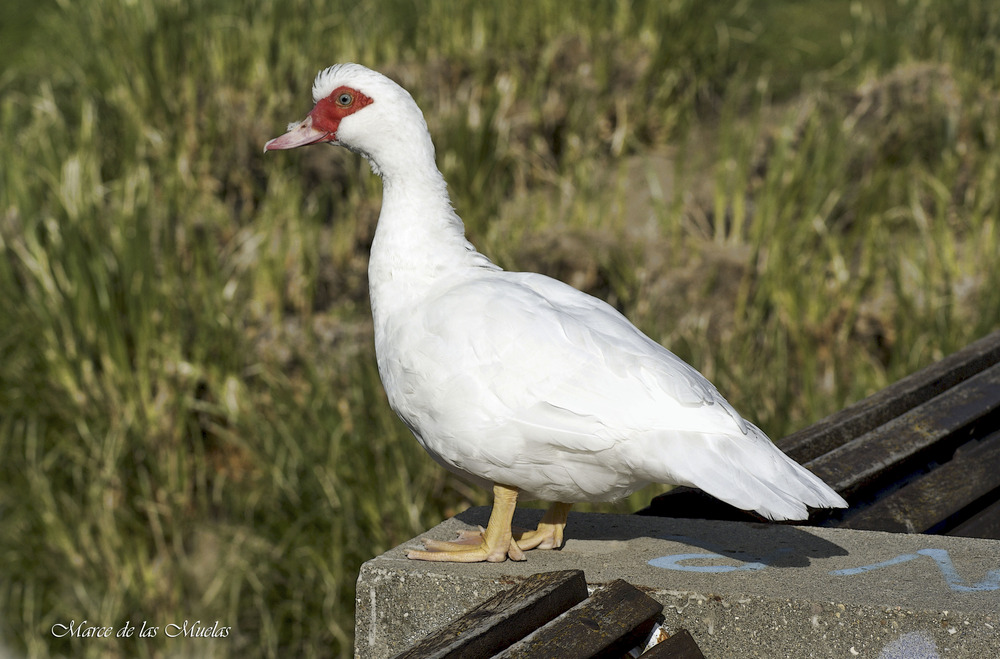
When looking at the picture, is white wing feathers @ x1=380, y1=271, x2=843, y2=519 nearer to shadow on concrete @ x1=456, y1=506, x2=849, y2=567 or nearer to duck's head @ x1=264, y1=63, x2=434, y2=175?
shadow on concrete @ x1=456, y1=506, x2=849, y2=567

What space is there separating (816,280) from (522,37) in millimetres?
3098

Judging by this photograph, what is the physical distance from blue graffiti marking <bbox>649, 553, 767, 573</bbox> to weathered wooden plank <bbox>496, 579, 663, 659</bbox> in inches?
5.6

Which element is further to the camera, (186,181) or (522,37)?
(522,37)

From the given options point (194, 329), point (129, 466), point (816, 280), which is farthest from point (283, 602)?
point (816, 280)

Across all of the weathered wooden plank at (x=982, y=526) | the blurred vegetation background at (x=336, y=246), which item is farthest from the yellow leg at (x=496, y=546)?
the blurred vegetation background at (x=336, y=246)

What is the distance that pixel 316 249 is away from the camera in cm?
523

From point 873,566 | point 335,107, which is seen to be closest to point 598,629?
point 873,566

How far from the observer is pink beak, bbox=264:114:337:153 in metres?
2.33

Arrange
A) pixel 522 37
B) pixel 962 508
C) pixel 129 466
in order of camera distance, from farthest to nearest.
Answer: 1. pixel 522 37
2. pixel 129 466
3. pixel 962 508

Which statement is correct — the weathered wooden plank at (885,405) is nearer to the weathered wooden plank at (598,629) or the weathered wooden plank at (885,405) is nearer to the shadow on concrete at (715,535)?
the shadow on concrete at (715,535)

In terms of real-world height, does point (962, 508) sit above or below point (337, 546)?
above

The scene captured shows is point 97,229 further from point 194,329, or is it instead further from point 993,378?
point 993,378

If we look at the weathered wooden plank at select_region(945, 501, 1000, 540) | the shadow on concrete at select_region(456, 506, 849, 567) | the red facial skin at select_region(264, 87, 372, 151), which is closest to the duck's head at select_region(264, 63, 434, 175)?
the red facial skin at select_region(264, 87, 372, 151)

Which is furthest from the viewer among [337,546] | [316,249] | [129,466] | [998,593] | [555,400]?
[316,249]
